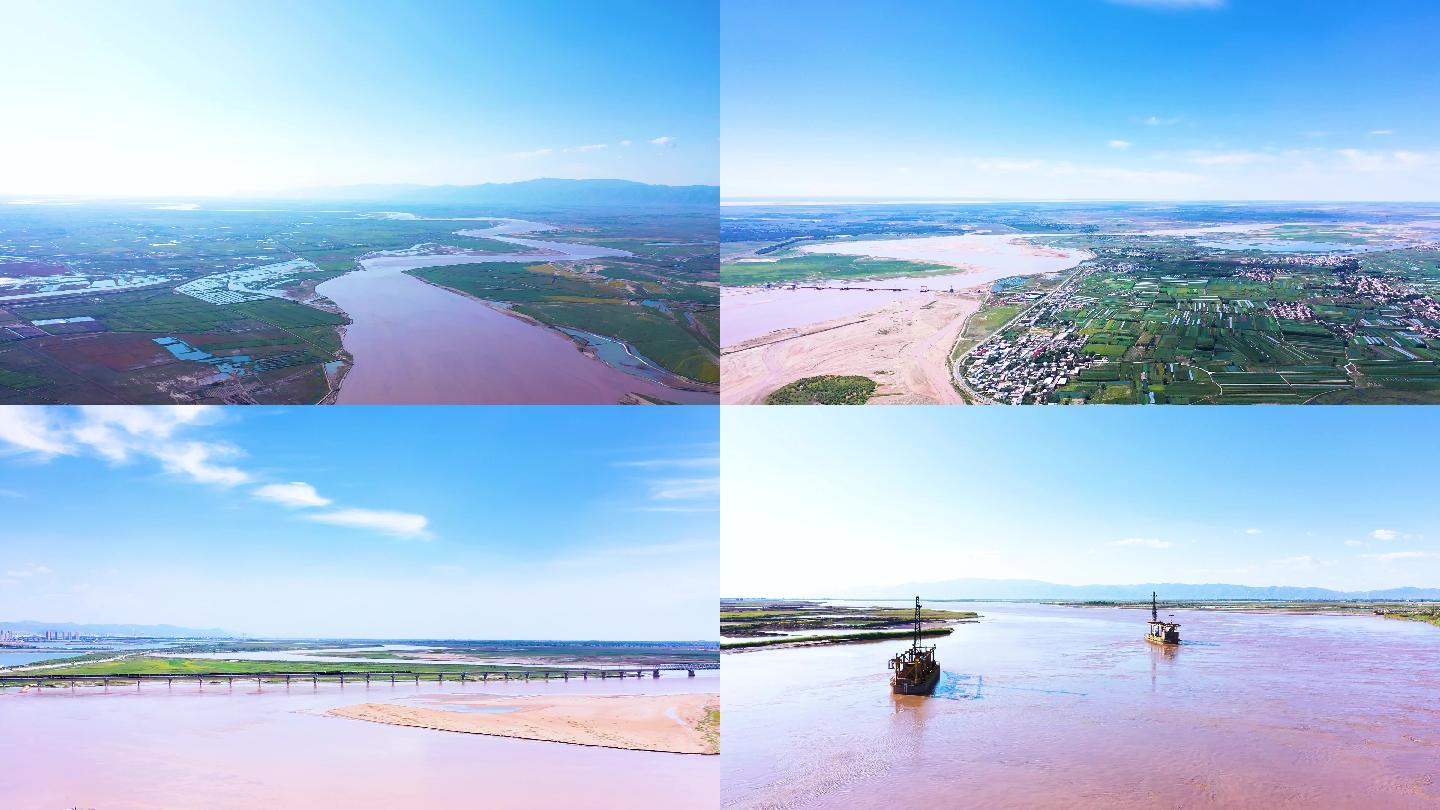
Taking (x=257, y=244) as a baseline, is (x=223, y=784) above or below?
below

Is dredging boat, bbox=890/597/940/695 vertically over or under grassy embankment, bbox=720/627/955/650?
over

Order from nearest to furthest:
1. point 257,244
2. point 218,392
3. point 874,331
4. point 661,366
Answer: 1. point 218,392
2. point 661,366
3. point 874,331
4. point 257,244

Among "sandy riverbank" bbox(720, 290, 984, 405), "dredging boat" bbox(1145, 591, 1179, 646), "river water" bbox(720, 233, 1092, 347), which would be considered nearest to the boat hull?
"sandy riverbank" bbox(720, 290, 984, 405)

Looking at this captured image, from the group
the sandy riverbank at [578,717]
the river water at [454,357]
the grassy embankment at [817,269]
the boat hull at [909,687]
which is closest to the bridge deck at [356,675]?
the sandy riverbank at [578,717]

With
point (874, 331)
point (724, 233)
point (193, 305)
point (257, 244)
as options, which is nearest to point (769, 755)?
point (874, 331)

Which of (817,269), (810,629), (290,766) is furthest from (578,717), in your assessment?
(817,269)

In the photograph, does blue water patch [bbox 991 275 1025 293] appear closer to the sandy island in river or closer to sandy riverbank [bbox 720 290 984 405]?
sandy riverbank [bbox 720 290 984 405]

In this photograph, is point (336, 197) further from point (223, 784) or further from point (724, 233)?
point (223, 784)
